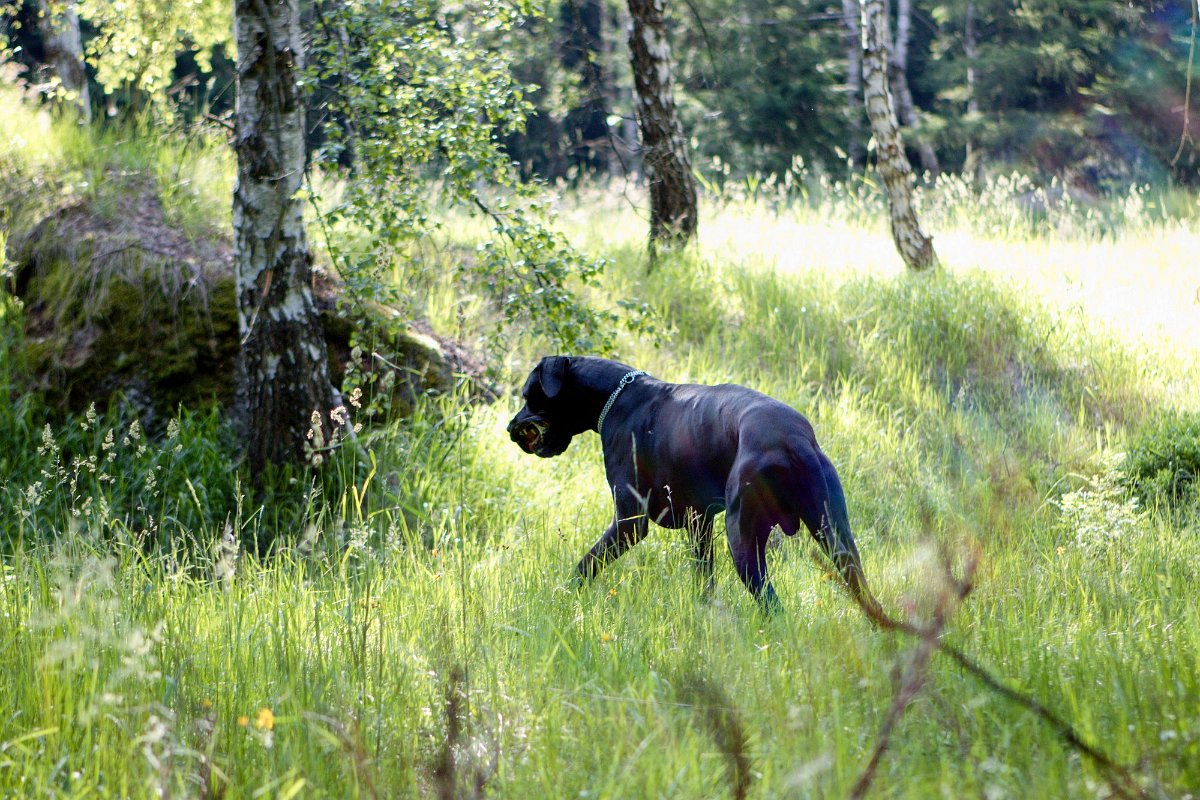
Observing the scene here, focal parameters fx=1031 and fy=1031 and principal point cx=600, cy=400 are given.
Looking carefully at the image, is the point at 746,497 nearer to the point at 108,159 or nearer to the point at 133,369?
the point at 133,369

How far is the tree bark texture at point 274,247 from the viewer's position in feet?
18.4

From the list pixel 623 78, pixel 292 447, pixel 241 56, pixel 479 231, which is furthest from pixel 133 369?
pixel 623 78

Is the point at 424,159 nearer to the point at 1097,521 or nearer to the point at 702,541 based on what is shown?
the point at 702,541

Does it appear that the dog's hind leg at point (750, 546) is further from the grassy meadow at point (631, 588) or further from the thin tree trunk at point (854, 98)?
the thin tree trunk at point (854, 98)

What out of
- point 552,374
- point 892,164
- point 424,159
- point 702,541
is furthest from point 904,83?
point 702,541

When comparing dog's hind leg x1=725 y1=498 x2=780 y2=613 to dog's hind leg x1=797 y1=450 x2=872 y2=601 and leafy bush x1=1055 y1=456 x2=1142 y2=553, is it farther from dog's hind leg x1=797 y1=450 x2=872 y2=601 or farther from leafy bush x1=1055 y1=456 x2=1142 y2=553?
leafy bush x1=1055 y1=456 x2=1142 y2=553

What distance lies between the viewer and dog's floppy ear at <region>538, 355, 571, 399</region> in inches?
194

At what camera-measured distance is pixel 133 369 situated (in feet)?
21.9

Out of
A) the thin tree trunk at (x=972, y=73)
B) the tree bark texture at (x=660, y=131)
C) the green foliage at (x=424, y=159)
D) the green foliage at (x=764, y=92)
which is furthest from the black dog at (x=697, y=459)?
the thin tree trunk at (x=972, y=73)

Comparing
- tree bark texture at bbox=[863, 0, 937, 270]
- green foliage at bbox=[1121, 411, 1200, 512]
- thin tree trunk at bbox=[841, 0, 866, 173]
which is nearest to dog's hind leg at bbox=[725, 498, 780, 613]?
green foliage at bbox=[1121, 411, 1200, 512]

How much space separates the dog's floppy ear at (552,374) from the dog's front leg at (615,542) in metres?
0.72

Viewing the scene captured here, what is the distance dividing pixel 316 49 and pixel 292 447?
2400 mm

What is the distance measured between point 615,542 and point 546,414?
897mm

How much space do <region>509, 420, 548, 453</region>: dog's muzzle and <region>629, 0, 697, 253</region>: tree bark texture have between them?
452 cm
